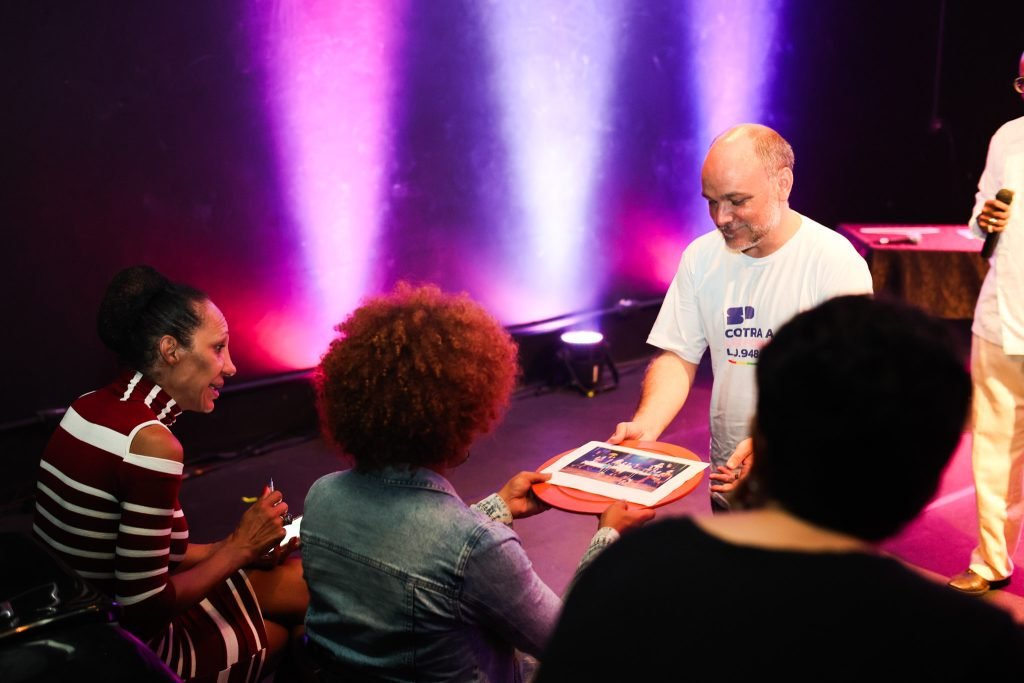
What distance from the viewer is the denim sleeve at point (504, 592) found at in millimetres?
1580

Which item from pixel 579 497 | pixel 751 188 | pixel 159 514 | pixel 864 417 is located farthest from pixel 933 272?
pixel 864 417

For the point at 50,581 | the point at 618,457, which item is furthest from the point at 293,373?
the point at 50,581

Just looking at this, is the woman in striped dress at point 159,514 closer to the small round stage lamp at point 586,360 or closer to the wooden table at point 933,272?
the small round stage lamp at point 586,360

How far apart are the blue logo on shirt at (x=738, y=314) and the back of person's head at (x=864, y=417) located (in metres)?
1.55

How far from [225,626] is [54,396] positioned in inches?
95.2

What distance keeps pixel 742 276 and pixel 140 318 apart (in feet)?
5.26

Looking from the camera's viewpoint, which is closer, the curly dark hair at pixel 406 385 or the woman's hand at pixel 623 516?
the curly dark hair at pixel 406 385

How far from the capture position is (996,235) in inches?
119

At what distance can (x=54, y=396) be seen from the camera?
4.21 m

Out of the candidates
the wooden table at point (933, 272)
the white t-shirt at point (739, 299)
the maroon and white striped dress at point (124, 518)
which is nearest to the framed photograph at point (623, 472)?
the white t-shirt at point (739, 299)

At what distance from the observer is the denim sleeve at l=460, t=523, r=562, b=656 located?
5.18 ft

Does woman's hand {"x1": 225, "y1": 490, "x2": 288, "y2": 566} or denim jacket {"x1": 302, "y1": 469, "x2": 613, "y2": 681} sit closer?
denim jacket {"x1": 302, "y1": 469, "x2": 613, "y2": 681}

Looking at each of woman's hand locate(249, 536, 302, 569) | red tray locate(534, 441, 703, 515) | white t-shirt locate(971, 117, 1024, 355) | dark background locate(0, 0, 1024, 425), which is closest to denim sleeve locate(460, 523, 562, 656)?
red tray locate(534, 441, 703, 515)

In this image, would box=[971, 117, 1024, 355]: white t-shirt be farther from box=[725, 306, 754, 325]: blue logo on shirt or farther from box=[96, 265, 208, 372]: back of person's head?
box=[96, 265, 208, 372]: back of person's head
